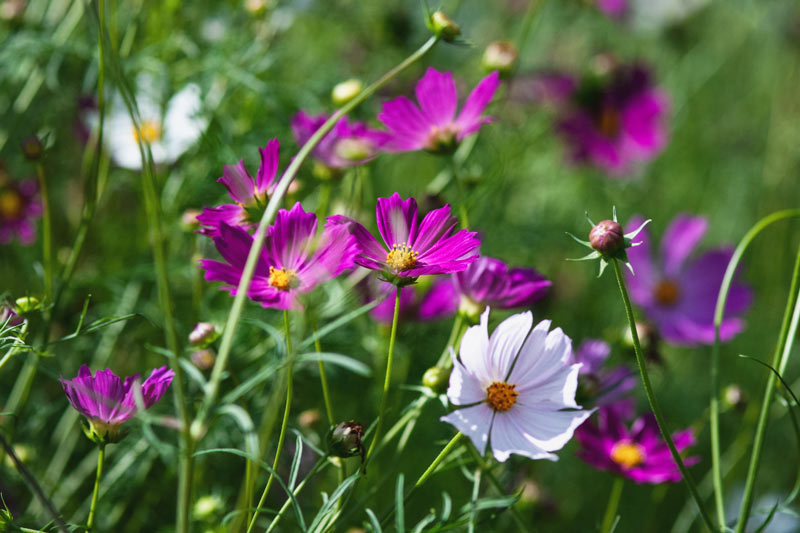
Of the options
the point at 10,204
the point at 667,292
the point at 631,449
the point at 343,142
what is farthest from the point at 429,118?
the point at 667,292

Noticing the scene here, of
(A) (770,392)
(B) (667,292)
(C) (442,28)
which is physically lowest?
(B) (667,292)

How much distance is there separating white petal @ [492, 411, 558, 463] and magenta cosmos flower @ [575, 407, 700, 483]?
13 centimetres

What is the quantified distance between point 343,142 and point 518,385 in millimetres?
239

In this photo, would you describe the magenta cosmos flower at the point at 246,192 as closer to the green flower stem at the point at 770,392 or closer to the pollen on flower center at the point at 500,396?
the pollen on flower center at the point at 500,396

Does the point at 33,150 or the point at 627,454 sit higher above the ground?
the point at 33,150

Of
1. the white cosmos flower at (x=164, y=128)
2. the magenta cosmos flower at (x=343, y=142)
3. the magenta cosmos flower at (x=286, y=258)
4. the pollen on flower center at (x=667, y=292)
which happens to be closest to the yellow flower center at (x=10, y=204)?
the white cosmos flower at (x=164, y=128)

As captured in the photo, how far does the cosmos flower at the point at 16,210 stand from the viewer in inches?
34.3

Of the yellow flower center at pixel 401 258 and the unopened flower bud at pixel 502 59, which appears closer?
the yellow flower center at pixel 401 258

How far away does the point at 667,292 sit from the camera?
1.19m

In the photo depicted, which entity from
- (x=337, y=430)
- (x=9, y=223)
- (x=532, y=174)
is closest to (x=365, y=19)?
(x=532, y=174)

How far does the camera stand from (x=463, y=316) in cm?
56

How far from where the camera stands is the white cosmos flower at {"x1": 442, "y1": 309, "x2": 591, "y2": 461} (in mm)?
461

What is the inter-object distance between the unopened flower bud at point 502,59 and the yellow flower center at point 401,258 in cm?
35

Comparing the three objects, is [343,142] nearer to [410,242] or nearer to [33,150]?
[410,242]
